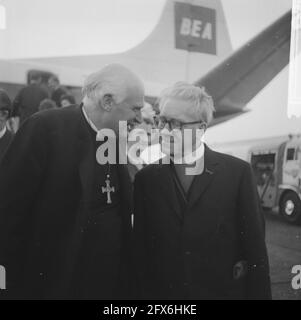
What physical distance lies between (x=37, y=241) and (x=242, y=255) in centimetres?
79

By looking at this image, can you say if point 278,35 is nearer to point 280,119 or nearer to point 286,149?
point 280,119

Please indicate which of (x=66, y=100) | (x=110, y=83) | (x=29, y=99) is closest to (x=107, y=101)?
(x=110, y=83)

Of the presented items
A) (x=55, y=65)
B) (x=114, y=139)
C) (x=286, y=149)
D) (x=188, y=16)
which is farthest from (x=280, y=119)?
(x=55, y=65)

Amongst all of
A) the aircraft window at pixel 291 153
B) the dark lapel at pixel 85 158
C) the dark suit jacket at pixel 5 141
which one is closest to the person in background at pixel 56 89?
the dark lapel at pixel 85 158

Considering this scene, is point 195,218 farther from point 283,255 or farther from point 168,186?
point 283,255

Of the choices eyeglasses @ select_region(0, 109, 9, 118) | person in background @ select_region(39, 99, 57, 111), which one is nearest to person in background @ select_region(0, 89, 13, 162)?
eyeglasses @ select_region(0, 109, 9, 118)

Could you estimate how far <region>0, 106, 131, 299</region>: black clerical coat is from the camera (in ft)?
4.39

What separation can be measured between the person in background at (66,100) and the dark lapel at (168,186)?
1.46ft

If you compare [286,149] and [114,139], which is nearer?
[114,139]

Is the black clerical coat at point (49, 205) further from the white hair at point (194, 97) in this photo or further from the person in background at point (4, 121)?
the white hair at point (194, 97)

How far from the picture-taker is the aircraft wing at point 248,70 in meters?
1.59

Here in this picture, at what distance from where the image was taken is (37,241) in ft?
4.68

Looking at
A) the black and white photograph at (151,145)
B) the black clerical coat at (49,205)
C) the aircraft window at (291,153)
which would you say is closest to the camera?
the black clerical coat at (49,205)

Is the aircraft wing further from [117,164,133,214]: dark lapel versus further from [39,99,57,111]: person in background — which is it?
[39,99,57,111]: person in background
